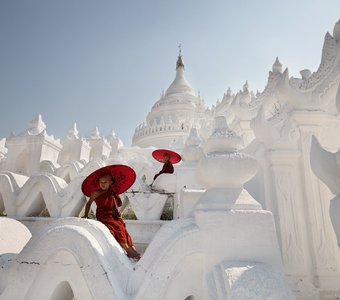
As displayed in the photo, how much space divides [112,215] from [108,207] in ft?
0.38

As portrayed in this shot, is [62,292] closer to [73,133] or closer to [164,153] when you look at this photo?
[164,153]

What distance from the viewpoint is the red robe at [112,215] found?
306 centimetres

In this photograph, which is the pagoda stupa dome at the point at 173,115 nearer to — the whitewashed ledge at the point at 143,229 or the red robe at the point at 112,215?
the whitewashed ledge at the point at 143,229

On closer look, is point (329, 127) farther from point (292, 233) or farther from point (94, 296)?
point (94, 296)

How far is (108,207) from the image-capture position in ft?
11.1

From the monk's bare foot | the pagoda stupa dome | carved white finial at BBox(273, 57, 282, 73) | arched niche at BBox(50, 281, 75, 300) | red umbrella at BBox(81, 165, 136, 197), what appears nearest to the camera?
arched niche at BBox(50, 281, 75, 300)

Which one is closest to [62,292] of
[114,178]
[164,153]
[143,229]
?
[114,178]

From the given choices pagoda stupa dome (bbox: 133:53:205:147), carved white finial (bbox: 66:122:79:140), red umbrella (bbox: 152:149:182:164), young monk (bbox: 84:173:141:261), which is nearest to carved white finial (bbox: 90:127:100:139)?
carved white finial (bbox: 66:122:79:140)

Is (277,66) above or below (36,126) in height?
below

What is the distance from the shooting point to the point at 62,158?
1656cm

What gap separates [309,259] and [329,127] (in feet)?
7.31

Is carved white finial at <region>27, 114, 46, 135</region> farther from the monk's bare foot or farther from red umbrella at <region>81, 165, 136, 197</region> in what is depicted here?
the monk's bare foot

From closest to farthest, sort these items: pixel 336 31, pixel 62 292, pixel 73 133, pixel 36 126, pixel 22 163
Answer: pixel 62 292 → pixel 336 31 → pixel 22 163 → pixel 36 126 → pixel 73 133

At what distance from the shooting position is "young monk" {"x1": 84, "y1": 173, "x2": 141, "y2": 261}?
3115mm
